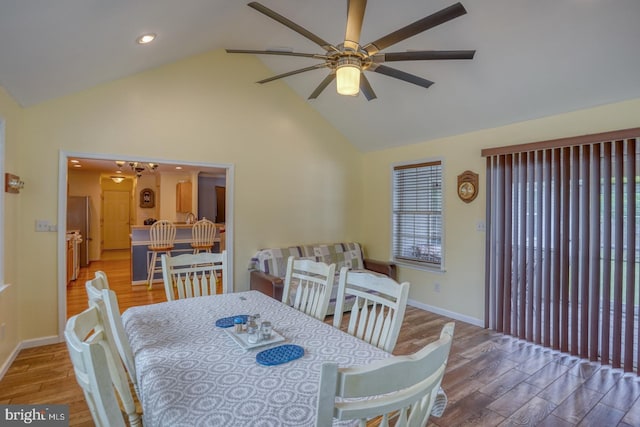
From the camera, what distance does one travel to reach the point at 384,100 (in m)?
4.20

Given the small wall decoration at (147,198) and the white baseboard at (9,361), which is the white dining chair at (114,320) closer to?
the white baseboard at (9,361)

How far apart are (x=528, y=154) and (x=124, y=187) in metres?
10.9

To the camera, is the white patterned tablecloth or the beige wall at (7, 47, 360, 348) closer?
the white patterned tablecloth

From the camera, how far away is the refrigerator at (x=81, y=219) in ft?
25.1

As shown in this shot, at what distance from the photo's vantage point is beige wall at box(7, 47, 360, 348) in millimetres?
3223

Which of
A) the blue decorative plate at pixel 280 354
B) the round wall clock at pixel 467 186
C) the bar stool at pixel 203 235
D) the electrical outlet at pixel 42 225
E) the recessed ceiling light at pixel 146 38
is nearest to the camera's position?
the blue decorative plate at pixel 280 354

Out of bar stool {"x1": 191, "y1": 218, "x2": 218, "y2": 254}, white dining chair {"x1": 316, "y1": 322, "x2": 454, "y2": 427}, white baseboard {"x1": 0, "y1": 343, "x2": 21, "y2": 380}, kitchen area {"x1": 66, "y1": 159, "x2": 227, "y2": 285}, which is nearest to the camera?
white dining chair {"x1": 316, "y1": 322, "x2": 454, "y2": 427}

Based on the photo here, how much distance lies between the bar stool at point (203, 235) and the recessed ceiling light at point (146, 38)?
3.45m

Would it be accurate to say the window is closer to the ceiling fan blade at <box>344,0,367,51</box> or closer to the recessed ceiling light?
the ceiling fan blade at <box>344,0,367,51</box>

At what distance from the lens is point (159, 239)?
5.56m

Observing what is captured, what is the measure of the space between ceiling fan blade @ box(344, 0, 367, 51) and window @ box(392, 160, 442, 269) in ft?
9.18

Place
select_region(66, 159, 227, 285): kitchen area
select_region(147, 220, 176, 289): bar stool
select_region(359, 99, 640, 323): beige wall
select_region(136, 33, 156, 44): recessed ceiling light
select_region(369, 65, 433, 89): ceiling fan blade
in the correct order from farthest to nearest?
1. select_region(66, 159, 227, 285): kitchen area
2. select_region(147, 220, 176, 289): bar stool
3. select_region(359, 99, 640, 323): beige wall
4. select_region(136, 33, 156, 44): recessed ceiling light
5. select_region(369, 65, 433, 89): ceiling fan blade

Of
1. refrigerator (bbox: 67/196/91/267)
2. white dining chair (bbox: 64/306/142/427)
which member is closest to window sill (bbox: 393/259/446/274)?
white dining chair (bbox: 64/306/142/427)

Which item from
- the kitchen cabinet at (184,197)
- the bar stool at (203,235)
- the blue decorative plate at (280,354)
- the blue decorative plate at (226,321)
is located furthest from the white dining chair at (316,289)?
the kitchen cabinet at (184,197)
